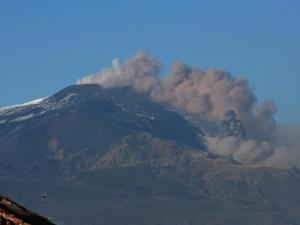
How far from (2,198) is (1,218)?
2.90m

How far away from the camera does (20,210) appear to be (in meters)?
29.2

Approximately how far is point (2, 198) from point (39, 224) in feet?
7.61

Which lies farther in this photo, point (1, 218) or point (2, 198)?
point (2, 198)

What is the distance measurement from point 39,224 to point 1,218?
1.36 metres

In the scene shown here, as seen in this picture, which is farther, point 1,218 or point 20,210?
point 20,210

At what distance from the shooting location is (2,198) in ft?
98.4

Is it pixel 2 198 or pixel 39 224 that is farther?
pixel 2 198

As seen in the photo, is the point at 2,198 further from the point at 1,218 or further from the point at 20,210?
the point at 1,218

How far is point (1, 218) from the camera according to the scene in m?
27.1

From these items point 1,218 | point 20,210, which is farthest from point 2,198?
point 1,218

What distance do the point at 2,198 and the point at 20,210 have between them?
3.56ft

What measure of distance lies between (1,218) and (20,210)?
79.9 inches
